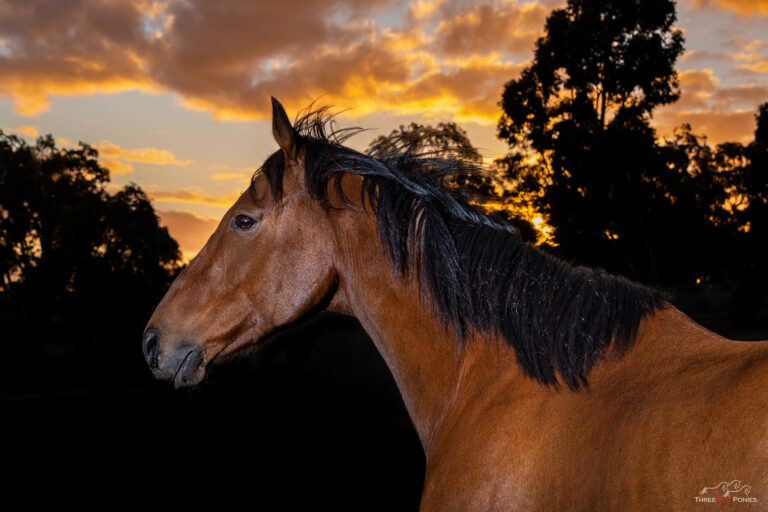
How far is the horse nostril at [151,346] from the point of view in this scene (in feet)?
9.48

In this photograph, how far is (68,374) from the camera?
2630cm

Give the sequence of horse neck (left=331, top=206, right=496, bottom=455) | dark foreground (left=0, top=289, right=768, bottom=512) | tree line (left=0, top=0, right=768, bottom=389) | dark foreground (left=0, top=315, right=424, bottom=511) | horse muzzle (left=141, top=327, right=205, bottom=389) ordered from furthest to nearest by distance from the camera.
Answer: tree line (left=0, top=0, right=768, bottom=389) → dark foreground (left=0, top=289, right=768, bottom=512) → dark foreground (left=0, top=315, right=424, bottom=511) → horse muzzle (left=141, top=327, right=205, bottom=389) → horse neck (left=331, top=206, right=496, bottom=455)

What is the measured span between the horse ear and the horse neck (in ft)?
1.43

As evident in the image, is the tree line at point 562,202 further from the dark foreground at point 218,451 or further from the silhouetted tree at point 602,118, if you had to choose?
the dark foreground at point 218,451

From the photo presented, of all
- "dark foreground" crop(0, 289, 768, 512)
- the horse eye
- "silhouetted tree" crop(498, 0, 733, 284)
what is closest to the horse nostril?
"dark foreground" crop(0, 289, 768, 512)

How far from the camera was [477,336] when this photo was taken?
256 centimetres

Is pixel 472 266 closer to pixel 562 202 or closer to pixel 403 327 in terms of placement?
pixel 403 327

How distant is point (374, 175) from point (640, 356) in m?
1.51

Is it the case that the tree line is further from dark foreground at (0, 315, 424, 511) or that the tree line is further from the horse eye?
dark foreground at (0, 315, 424, 511)

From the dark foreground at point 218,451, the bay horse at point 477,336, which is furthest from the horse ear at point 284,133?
the dark foreground at point 218,451

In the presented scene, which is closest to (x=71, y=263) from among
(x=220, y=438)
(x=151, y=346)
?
(x=220, y=438)

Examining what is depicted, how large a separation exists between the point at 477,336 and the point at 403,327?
1.28 ft

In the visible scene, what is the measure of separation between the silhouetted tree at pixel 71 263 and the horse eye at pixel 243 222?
27149 millimetres

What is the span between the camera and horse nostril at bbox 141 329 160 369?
2891 millimetres
